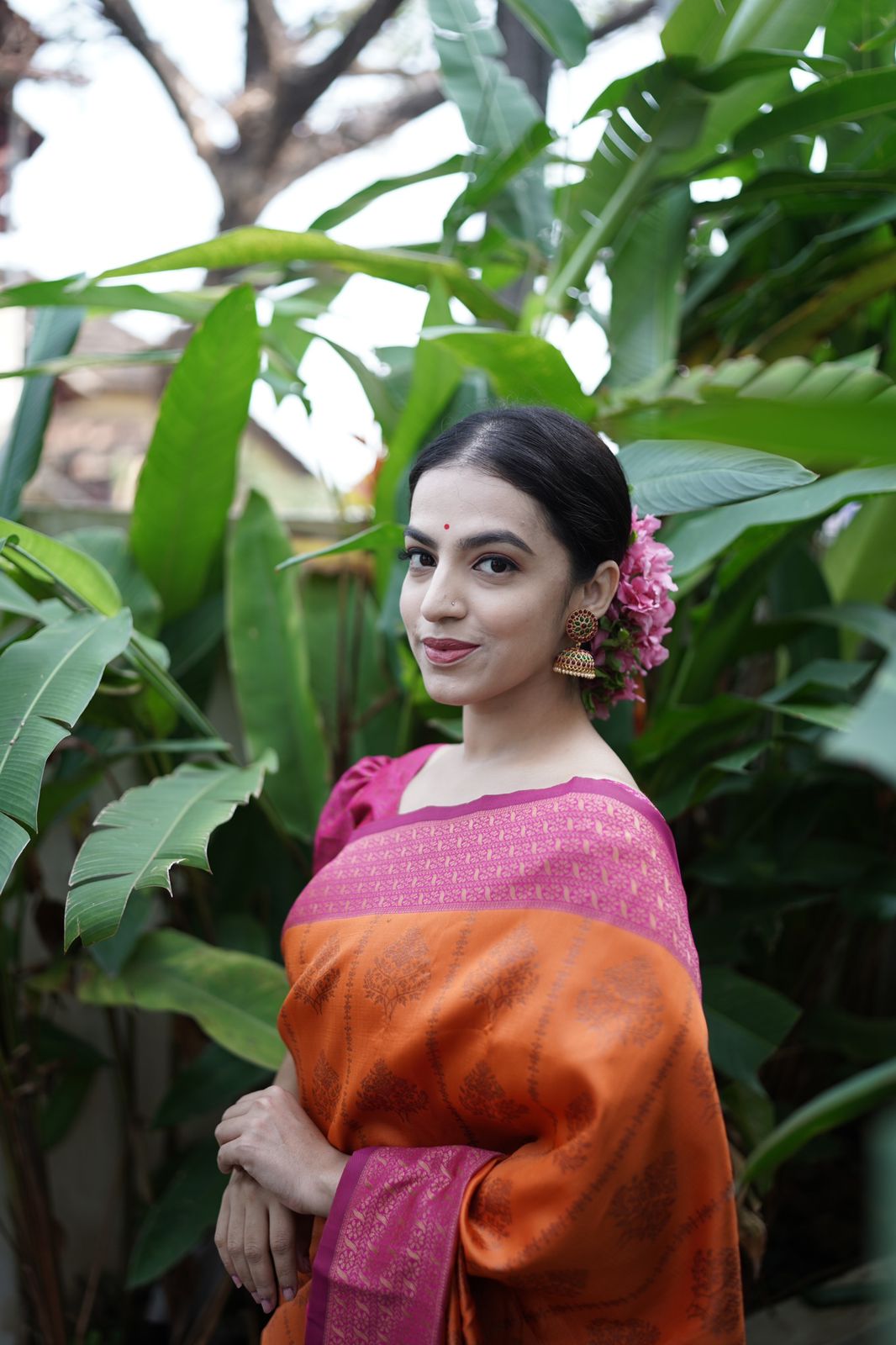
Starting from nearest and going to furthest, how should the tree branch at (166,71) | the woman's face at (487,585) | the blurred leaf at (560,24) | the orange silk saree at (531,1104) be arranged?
the orange silk saree at (531,1104) → the woman's face at (487,585) → the blurred leaf at (560,24) → the tree branch at (166,71)

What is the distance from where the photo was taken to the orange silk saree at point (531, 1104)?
25.0 inches

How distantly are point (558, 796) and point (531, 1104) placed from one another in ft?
0.66

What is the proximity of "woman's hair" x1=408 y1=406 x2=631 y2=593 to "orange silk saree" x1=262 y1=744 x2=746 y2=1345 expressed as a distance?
0.18 m

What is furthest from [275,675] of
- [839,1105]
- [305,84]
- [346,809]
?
[305,84]

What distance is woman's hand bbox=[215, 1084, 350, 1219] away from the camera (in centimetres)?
74

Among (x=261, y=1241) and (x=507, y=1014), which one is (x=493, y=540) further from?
(x=261, y=1241)

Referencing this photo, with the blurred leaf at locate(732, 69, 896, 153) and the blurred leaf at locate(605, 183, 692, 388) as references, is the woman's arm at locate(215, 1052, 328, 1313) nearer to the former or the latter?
the blurred leaf at locate(605, 183, 692, 388)

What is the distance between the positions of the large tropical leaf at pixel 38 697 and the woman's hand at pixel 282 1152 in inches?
10.7

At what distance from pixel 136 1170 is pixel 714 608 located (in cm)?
111

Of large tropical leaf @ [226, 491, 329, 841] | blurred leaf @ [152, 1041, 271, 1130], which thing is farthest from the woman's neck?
blurred leaf @ [152, 1041, 271, 1130]

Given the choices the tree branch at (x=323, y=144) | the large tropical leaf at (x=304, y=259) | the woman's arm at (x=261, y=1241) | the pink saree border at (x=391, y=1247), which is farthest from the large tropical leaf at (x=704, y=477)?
the tree branch at (x=323, y=144)

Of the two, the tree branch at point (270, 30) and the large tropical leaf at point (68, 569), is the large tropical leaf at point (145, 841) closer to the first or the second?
the large tropical leaf at point (68, 569)

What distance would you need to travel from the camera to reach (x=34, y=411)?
1218 mm

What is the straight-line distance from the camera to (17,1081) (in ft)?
3.89
